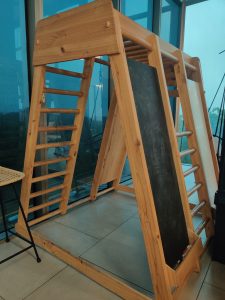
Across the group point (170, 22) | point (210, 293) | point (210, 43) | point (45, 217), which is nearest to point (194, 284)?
point (210, 293)

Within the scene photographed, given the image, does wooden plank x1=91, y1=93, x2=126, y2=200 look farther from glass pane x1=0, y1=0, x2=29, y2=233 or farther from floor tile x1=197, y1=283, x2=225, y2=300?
floor tile x1=197, y1=283, x2=225, y2=300

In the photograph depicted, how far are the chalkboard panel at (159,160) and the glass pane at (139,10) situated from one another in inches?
81.8

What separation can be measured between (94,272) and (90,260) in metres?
0.21

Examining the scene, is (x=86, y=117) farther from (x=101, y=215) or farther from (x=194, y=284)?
(x=194, y=284)

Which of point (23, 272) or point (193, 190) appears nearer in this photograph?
point (23, 272)

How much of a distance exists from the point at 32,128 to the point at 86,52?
2.64 ft

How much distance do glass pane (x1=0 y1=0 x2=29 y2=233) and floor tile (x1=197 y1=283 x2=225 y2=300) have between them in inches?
68.4

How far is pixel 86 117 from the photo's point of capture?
2.71m

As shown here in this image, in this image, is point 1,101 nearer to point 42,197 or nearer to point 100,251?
A: point 42,197

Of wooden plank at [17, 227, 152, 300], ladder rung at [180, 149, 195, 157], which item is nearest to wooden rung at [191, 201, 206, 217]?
ladder rung at [180, 149, 195, 157]

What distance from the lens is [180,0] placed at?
4.24m

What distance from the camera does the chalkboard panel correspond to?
139 cm

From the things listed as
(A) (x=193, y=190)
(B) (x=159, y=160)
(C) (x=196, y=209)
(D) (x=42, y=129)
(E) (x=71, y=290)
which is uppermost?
(D) (x=42, y=129)

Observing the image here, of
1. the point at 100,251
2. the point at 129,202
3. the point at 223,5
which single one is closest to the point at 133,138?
the point at 100,251
